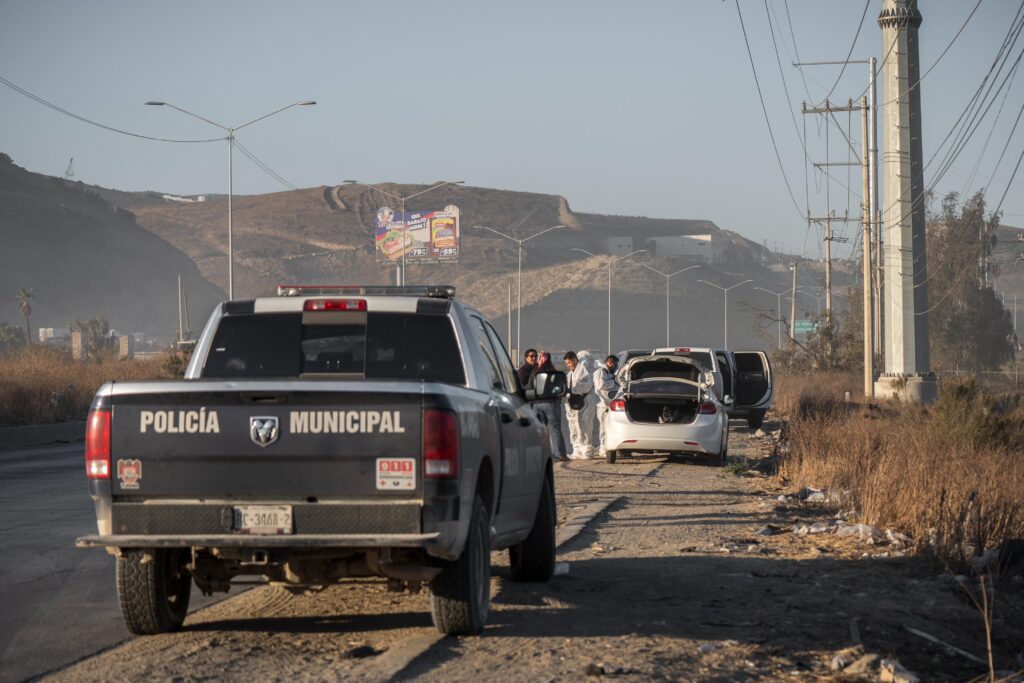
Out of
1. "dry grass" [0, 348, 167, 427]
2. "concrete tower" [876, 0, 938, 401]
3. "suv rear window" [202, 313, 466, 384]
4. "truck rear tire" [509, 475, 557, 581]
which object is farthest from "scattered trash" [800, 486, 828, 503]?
"concrete tower" [876, 0, 938, 401]

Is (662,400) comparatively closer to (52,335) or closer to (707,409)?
(707,409)

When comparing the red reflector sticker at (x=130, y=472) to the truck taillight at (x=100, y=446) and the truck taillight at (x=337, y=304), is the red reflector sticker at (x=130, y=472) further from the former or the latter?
the truck taillight at (x=337, y=304)

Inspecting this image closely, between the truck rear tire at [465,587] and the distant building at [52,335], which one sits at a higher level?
the distant building at [52,335]

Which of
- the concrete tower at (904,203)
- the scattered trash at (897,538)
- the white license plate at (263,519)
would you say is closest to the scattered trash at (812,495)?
the scattered trash at (897,538)

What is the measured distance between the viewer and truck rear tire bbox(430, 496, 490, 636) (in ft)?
24.5

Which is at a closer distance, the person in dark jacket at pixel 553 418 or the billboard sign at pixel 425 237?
the person in dark jacket at pixel 553 418

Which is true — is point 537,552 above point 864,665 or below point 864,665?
above

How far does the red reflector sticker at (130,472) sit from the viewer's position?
698 cm

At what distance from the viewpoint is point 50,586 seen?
10.1 metres

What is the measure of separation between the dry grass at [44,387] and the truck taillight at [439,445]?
923 inches

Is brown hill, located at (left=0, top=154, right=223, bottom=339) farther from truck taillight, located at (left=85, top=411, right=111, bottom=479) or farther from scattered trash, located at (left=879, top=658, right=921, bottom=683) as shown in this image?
scattered trash, located at (left=879, top=658, right=921, bottom=683)

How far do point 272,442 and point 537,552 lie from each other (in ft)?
10.9

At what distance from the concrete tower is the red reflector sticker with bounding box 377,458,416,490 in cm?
3897

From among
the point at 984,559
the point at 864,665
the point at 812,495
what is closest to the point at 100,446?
the point at 864,665
